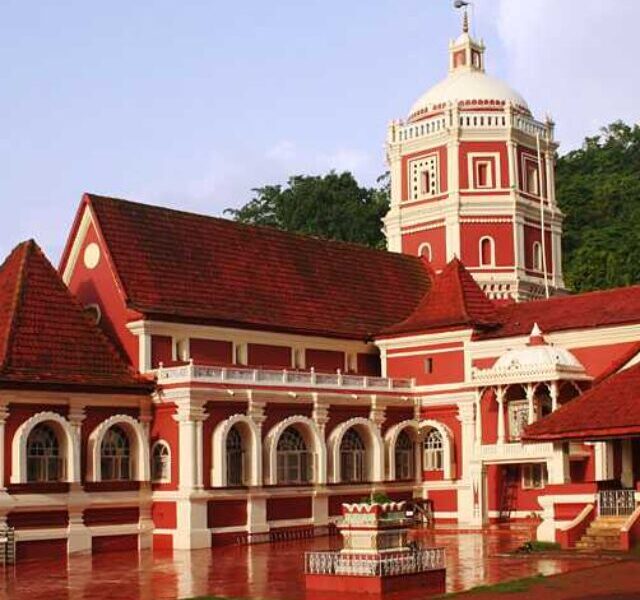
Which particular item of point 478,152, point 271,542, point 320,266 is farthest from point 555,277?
point 271,542

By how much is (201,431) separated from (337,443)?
5057 millimetres

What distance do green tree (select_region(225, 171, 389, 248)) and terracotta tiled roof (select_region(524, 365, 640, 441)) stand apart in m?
42.6

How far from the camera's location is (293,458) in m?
35.8

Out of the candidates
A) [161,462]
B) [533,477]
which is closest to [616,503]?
[533,477]

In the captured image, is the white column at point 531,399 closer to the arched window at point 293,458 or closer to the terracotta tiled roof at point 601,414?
the arched window at point 293,458

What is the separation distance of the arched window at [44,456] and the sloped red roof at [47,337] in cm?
133

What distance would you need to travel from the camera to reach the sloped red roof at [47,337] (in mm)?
31312

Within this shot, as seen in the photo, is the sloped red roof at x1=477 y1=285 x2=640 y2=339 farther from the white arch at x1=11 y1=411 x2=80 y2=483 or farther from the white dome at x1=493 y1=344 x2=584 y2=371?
the white arch at x1=11 y1=411 x2=80 y2=483

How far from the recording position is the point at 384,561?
19672mm

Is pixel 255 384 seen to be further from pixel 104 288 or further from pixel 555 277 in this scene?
pixel 555 277

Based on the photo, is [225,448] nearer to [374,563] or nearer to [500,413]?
[500,413]

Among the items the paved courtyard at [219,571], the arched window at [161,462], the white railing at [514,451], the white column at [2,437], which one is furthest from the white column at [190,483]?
the white railing at [514,451]

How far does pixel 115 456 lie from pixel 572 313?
13941mm

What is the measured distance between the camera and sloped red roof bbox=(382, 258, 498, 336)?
39.0 metres
